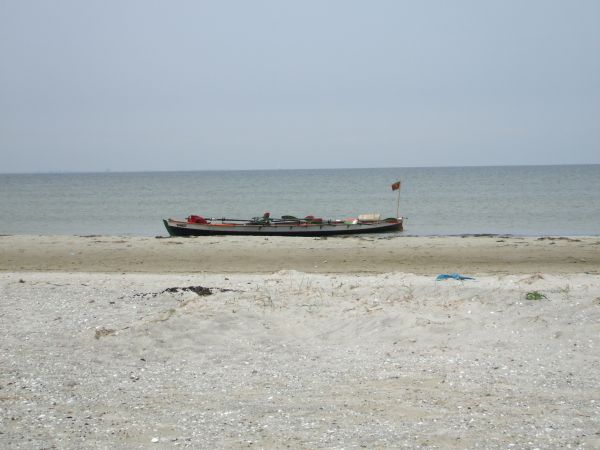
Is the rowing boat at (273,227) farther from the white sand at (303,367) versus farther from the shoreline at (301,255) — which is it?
the white sand at (303,367)

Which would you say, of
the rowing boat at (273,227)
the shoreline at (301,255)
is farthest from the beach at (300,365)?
the rowing boat at (273,227)

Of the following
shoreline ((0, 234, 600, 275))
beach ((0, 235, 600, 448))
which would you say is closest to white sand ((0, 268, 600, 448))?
beach ((0, 235, 600, 448))

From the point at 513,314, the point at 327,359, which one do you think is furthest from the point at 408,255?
the point at 327,359

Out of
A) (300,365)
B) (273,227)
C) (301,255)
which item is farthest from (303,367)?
(273,227)

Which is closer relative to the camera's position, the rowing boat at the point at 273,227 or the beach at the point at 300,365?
the beach at the point at 300,365

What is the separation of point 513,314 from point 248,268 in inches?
401

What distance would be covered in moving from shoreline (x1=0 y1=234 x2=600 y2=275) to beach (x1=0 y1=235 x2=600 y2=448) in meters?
5.14

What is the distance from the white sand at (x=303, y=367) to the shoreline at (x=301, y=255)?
682 cm

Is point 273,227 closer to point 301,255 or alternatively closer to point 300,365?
point 301,255

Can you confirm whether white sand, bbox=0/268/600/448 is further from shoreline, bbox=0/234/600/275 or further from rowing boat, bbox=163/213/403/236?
rowing boat, bbox=163/213/403/236

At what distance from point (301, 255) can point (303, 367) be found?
12.8 meters

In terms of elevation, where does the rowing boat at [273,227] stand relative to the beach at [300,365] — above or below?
above

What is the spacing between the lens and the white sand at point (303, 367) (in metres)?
5.81

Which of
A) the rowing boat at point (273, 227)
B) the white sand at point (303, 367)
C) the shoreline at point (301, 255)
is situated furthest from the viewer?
the rowing boat at point (273, 227)
